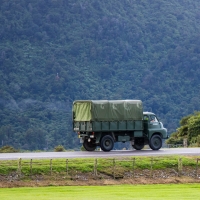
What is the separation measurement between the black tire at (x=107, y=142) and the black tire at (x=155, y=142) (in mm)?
3379

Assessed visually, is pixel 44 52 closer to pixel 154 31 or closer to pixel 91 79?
pixel 91 79

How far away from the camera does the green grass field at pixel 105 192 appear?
3541 centimetres

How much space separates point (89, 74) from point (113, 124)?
127 m

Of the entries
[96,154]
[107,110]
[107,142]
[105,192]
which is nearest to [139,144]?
[107,142]

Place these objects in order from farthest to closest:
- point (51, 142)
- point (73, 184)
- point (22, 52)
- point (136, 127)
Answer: point (22, 52), point (51, 142), point (136, 127), point (73, 184)

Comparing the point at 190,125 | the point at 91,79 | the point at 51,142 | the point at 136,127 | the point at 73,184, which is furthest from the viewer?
the point at 91,79

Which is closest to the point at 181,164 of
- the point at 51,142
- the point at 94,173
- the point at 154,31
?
the point at 94,173

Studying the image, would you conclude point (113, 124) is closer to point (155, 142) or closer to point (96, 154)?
point (96, 154)

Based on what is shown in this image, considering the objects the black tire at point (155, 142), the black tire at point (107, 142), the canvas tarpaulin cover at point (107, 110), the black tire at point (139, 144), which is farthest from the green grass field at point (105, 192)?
the black tire at point (139, 144)

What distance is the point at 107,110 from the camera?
51.8 meters

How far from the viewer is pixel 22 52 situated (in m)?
186

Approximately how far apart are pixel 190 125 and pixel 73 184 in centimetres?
3164

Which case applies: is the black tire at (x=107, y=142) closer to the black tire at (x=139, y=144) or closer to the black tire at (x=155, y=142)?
the black tire at (x=139, y=144)

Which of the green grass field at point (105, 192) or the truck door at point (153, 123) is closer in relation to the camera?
the green grass field at point (105, 192)
